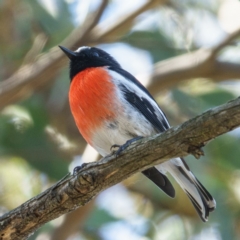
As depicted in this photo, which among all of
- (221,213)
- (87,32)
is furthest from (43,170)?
(221,213)

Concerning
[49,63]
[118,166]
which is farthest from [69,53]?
[118,166]

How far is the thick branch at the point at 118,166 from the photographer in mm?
2377

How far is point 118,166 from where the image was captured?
2.70m

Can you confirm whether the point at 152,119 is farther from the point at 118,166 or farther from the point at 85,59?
the point at 118,166

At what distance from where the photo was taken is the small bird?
361 cm

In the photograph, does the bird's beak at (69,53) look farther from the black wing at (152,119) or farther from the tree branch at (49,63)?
the black wing at (152,119)

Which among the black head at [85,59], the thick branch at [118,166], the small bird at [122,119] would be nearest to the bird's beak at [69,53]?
the black head at [85,59]

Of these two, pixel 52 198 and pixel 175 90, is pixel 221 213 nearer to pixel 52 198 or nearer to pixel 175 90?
pixel 175 90

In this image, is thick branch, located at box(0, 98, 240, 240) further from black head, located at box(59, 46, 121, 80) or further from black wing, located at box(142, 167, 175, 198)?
black head, located at box(59, 46, 121, 80)

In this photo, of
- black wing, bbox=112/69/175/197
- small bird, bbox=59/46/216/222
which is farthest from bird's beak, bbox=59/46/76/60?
black wing, bbox=112/69/175/197

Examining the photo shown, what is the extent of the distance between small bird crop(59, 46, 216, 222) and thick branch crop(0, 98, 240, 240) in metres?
0.81

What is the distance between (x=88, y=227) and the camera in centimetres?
550

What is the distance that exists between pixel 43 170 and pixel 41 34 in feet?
5.01

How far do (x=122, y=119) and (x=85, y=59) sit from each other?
0.97 m
